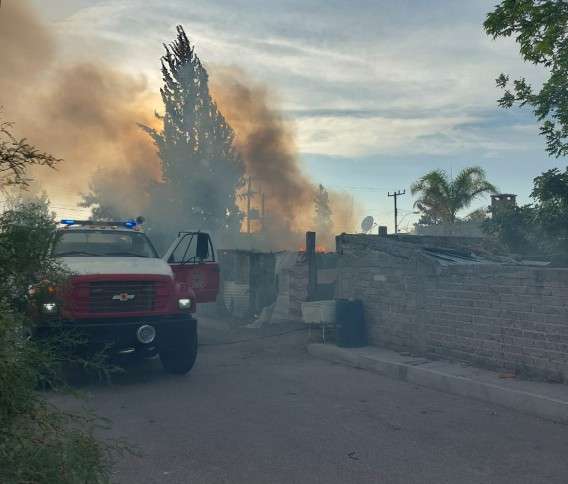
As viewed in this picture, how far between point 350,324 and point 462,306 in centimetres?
233

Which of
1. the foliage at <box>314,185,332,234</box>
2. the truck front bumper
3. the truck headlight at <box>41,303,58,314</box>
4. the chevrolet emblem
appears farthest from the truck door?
the foliage at <box>314,185,332,234</box>

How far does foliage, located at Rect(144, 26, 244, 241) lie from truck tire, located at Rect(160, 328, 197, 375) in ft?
94.4

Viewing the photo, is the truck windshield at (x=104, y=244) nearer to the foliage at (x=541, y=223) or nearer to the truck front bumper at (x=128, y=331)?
the truck front bumper at (x=128, y=331)

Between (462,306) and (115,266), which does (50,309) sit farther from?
(462,306)

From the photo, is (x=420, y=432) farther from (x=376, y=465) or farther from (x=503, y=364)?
(x=503, y=364)

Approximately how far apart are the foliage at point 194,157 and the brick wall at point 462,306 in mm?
26460

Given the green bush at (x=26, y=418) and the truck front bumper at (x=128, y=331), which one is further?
the truck front bumper at (x=128, y=331)

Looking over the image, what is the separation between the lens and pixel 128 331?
7.54m

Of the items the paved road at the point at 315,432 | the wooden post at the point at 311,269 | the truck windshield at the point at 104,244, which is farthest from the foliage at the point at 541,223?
the truck windshield at the point at 104,244

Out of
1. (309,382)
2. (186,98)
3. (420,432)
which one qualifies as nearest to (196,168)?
(186,98)

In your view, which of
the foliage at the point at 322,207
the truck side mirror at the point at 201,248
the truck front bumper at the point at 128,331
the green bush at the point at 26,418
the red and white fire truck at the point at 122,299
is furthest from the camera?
the foliage at the point at 322,207

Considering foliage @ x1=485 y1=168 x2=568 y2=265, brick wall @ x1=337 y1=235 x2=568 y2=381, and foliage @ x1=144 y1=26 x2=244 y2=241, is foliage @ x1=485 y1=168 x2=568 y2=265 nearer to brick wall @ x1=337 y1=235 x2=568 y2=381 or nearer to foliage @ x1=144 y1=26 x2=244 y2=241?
brick wall @ x1=337 y1=235 x2=568 y2=381

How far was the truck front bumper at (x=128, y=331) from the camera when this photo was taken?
7.27 meters

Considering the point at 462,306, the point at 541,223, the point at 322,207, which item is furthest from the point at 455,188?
the point at 322,207
